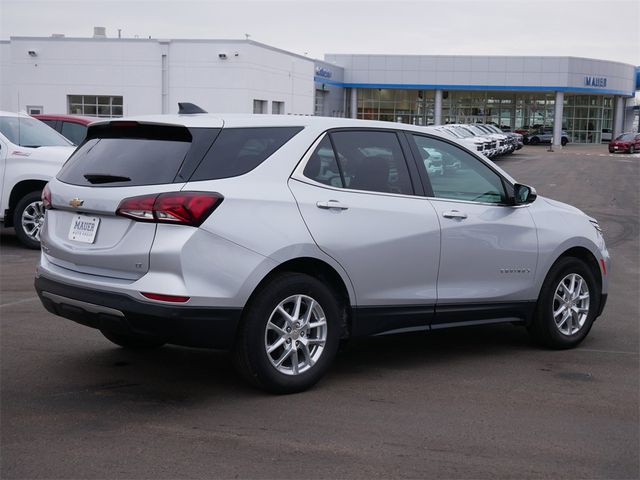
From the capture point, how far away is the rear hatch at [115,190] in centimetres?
516

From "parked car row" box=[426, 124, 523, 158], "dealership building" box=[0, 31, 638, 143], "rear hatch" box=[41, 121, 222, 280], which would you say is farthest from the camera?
"dealership building" box=[0, 31, 638, 143]

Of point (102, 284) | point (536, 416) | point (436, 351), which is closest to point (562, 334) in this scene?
point (436, 351)

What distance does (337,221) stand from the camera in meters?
5.64

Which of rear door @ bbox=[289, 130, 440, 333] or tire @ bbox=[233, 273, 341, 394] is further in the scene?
rear door @ bbox=[289, 130, 440, 333]

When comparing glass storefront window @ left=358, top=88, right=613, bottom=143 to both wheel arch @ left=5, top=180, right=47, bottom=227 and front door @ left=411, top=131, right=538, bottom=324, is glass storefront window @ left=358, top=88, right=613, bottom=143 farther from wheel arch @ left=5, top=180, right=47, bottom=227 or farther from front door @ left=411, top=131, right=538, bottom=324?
front door @ left=411, top=131, right=538, bottom=324

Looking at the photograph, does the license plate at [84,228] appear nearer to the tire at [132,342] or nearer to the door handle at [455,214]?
the tire at [132,342]

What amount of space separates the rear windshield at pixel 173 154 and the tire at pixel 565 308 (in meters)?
2.58

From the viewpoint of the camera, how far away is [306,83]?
192 feet

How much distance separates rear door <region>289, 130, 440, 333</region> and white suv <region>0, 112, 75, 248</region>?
7039mm

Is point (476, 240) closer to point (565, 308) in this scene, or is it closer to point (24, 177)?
point (565, 308)

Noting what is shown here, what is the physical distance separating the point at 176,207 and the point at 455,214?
86.9 inches

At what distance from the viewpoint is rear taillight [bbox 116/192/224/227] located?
504 cm

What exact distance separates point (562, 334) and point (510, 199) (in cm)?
121

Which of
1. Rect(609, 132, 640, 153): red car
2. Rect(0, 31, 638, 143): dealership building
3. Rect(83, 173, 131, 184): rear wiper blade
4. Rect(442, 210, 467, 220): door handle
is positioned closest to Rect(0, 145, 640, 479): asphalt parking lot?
Rect(442, 210, 467, 220): door handle
